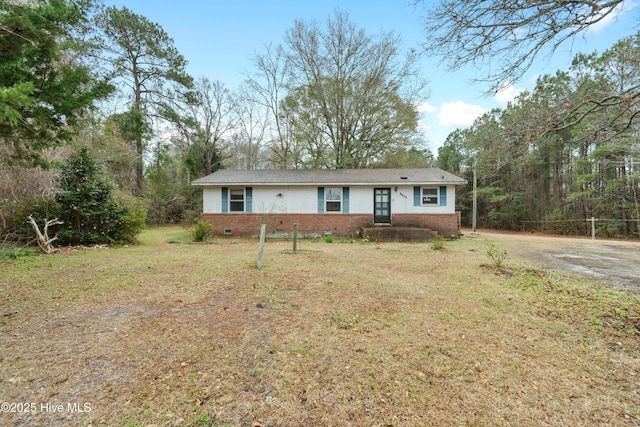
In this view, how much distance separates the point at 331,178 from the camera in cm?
1390

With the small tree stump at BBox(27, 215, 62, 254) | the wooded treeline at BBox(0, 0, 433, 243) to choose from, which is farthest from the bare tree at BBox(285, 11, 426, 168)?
the small tree stump at BBox(27, 215, 62, 254)

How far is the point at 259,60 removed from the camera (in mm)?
20469

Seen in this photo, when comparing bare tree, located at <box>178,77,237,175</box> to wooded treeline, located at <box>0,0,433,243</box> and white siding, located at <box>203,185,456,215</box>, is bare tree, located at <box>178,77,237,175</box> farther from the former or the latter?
white siding, located at <box>203,185,456,215</box>

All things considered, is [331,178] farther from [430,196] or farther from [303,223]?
[430,196]

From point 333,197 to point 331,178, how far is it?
1.00 meters

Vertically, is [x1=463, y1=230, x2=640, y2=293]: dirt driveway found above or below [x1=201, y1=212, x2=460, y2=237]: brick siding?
below

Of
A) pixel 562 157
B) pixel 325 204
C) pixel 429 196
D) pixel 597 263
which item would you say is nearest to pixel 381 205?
pixel 429 196

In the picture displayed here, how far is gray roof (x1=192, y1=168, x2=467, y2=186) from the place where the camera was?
1318 cm

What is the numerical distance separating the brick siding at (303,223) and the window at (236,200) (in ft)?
1.08

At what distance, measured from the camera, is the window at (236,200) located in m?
13.8

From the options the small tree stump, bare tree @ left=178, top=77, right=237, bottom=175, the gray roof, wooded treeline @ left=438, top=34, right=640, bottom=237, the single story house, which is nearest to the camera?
wooded treeline @ left=438, top=34, right=640, bottom=237

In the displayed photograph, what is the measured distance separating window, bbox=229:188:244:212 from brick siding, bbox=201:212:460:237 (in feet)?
1.08

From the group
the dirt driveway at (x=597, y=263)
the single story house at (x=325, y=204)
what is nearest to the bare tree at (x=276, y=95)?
the single story house at (x=325, y=204)

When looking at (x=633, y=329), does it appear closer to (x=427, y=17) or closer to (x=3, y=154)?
(x=427, y=17)
